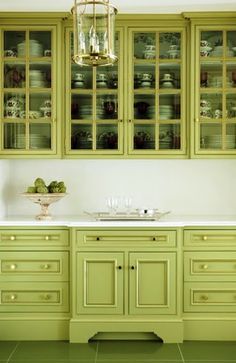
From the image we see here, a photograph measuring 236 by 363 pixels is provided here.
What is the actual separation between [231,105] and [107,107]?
94 cm

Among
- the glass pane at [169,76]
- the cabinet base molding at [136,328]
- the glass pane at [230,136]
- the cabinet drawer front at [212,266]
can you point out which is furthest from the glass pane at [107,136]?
the cabinet base molding at [136,328]

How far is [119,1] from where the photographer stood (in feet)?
12.9

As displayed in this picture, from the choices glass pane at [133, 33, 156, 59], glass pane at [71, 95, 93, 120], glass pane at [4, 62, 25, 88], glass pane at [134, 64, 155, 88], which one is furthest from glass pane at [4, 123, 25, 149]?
glass pane at [133, 33, 156, 59]

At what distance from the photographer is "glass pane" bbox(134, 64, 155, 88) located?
420 cm

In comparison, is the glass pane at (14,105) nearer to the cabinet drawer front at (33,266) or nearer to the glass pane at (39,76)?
the glass pane at (39,76)

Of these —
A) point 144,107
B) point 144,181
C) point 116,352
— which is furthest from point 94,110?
point 116,352

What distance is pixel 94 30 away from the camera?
230 centimetres

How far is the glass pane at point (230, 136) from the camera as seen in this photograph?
4172 mm

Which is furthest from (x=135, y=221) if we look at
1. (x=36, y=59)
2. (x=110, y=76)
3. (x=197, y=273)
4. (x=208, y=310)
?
(x=36, y=59)

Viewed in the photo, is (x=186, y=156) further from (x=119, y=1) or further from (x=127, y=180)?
(x=119, y=1)

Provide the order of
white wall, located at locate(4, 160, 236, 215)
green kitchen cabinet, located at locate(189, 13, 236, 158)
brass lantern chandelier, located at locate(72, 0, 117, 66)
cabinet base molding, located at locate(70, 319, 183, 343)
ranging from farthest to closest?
white wall, located at locate(4, 160, 236, 215) → green kitchen cabinet, located at locate(189, 13, 236, 158) → cabinet base molding, located at locate(70, 319, 183, 343) → brass lantern chandelier, located at locate(72, 0, 117, 66)

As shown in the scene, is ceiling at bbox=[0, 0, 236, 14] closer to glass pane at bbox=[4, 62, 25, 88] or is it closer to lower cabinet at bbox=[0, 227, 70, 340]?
glass pane at bbox=[4, 62, 25, 88]

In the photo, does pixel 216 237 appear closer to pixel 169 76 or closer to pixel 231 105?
pixel 231 105

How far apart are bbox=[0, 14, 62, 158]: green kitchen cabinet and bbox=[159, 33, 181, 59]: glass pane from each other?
0.78 metres
